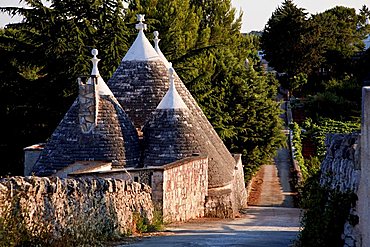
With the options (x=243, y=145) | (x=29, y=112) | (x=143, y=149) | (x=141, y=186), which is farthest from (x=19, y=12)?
(x=141, y=186)

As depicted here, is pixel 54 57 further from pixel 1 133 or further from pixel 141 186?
pixel 141 186

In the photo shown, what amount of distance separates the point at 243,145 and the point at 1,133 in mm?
10024

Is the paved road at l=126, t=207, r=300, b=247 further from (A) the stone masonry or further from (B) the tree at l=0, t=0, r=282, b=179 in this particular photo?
(B) the tree at l=0, t=0, r=282, b=179

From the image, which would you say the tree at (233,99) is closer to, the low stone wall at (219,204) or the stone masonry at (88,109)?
the low stone wall at (219,204)

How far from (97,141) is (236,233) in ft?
20.6

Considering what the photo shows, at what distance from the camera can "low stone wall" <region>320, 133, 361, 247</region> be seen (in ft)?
29.5

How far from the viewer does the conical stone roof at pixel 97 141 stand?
19484 mm

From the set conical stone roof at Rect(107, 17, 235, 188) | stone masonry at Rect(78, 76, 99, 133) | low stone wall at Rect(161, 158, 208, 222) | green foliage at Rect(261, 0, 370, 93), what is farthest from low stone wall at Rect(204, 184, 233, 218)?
green foliage at Rect(261, 0, 370, 93)

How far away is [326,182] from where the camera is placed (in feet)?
34.5

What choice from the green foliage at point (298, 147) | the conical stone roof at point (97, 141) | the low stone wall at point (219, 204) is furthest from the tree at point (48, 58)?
the low stone wall at point (219, 204)

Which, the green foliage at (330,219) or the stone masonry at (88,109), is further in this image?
the stone masonry at (88,109)

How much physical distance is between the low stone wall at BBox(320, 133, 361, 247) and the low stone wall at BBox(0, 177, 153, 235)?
3486mm

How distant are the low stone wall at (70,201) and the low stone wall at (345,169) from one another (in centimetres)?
349

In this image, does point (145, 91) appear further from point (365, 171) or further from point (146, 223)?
point (365, 171)
